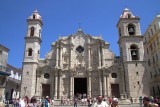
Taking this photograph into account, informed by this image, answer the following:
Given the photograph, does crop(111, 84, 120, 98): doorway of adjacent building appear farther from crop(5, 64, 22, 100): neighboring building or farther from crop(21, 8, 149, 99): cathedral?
crop(5, 64, 22, 100): neighboring building

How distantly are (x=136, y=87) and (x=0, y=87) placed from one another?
20.0 meters

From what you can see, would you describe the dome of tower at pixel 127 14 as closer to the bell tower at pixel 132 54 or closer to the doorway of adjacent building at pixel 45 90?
the bell tower at pixel 132 54

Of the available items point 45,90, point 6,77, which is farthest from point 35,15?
point 45,90

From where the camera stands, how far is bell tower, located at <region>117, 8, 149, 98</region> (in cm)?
2869

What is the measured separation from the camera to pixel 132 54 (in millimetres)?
30953

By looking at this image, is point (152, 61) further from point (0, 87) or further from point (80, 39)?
point (0, 87)

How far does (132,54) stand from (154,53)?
797 centimetres

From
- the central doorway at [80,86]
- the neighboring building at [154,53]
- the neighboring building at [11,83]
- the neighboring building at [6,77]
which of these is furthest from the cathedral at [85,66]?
the neighboring building at [11,83]

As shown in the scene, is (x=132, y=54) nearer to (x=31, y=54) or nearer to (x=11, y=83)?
(x=31, y=54)

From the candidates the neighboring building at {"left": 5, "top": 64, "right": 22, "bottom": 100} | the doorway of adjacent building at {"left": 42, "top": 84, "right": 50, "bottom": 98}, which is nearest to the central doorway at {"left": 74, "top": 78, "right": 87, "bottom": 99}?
the doorway of adjacent building at {"left": 42, "top": 84, "right": 50, "bottom": 98}

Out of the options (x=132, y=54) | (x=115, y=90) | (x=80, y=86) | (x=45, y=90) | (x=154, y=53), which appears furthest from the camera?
(x=154, y=53)

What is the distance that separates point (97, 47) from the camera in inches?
1276

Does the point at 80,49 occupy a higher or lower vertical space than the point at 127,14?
lower

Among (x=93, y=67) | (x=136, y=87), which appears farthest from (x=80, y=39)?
(x=136, y=87)
